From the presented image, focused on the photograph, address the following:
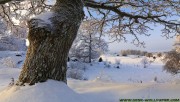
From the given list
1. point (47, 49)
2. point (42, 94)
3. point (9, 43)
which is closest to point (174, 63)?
point (9, 43)

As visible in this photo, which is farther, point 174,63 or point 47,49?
point 174,63

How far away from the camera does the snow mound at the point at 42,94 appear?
15.7 ft

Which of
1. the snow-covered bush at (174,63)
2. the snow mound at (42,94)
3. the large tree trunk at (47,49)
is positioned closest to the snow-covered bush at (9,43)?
the snow-covered bush at (174,63)

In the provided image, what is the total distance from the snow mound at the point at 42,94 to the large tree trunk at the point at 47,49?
10.4 inches

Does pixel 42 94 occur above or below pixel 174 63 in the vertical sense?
above

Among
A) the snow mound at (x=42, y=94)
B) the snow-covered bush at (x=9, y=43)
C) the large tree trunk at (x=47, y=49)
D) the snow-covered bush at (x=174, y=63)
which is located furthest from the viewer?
the snow-covered bush at (x=9, y=43)

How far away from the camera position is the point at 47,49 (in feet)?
18.2

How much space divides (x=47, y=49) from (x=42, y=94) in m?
0.99

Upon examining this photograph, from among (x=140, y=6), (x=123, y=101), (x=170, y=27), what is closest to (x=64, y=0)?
(x=123, y=101)

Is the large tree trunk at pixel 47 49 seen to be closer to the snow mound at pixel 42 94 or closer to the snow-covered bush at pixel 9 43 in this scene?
the snow mound at pixel 42 94

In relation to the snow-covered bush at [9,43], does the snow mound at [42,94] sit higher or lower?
lower

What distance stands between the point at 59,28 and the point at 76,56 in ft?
125

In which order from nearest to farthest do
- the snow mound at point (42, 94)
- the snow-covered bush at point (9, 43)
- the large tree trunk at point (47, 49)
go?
the snow mound at point (42, 94), the large tree trunk at point (47, 49), the snow-covered bush at point (9, 43)

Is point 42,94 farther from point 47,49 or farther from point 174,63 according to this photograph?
point 174,63
